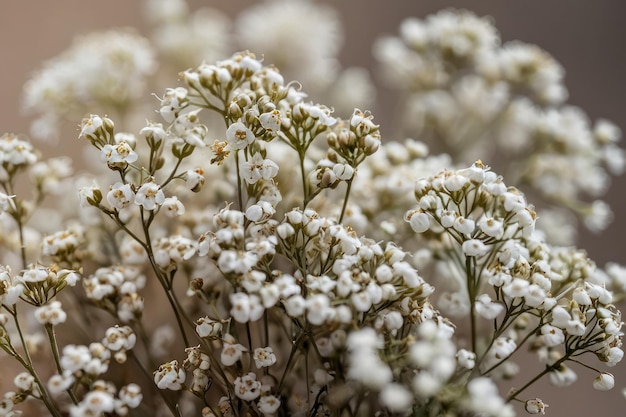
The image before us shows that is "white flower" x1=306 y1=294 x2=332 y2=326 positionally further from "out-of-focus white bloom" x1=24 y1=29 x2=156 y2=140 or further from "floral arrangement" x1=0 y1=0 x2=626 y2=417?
"out-of-focus white bloom" x1=24 y1=29 x2=156 y2=140

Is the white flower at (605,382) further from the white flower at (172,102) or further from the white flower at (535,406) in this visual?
the white flower at (172,102)

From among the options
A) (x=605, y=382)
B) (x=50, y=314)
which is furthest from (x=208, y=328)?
(x=605, y=382)

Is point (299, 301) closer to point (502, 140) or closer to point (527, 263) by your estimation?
point (527, 263)

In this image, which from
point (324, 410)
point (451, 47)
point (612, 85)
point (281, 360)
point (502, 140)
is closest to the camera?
point (324, 410)

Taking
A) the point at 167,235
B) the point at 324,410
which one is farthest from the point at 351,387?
the point at 167,235

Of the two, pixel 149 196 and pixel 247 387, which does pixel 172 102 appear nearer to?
pixel 149 196

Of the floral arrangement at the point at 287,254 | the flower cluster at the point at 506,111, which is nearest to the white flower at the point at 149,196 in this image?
the floral arrangement at the point at 287,254
